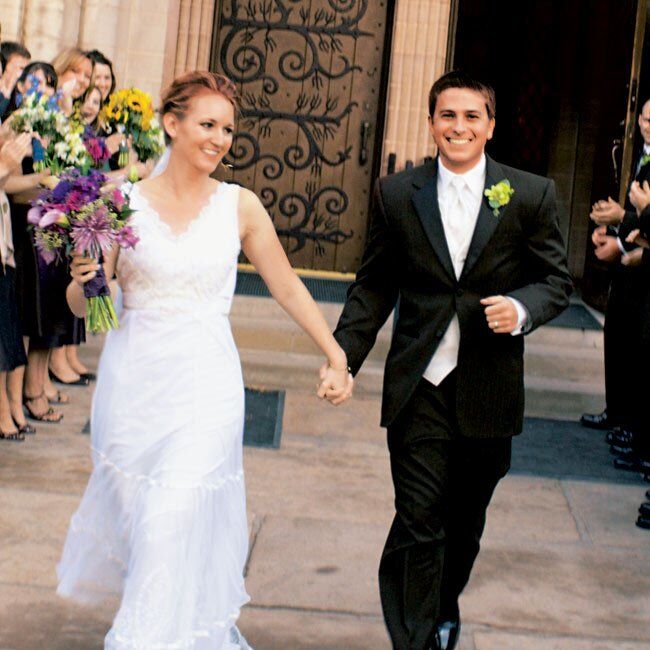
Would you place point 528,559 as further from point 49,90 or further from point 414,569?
point 49,90

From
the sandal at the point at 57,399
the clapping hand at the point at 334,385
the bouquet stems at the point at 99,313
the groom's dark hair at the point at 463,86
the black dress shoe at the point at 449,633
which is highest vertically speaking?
the groom's dark hair at the point at 463,86

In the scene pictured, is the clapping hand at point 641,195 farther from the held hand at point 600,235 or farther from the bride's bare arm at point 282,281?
the bride's bare arm at point 282,281

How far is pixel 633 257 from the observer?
740 centimetres

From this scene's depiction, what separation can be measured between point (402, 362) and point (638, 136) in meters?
7.02

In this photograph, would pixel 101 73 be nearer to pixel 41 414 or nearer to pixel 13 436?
pixel 41 414

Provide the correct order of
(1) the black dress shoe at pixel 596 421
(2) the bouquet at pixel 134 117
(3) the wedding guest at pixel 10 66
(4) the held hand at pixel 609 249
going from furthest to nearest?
(1) the black dress shoe at pixel 596 421 < (4) the held hand at pixel 609 249 < (3) the wedding guest at pixel 10 66 < (2) the bouquet at pixel 134 117

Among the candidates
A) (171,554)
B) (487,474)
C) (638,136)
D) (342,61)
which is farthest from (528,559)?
(342,61)

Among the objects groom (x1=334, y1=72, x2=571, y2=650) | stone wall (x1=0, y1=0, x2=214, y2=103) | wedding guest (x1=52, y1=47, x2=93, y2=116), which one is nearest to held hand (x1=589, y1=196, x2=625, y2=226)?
groom (x1=334, y1=72, x2=571, y2=650)

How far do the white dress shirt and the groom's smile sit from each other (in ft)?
0.17

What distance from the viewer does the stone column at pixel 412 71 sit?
10844 millimetres

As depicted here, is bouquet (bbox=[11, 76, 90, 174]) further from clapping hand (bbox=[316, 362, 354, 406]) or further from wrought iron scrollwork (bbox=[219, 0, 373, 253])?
wrought iron scrollwork (bbox=[219, 0, 373, 253])

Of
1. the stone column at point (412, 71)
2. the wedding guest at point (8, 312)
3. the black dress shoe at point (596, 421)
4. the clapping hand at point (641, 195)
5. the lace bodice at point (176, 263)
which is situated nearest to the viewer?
the lace bodice at point (176, 263)

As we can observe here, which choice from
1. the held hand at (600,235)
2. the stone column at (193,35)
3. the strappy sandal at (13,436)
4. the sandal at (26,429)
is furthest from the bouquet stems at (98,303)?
the stone column at (193,35)

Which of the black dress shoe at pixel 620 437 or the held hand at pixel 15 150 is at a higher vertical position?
the held hand at pixel 15 150
